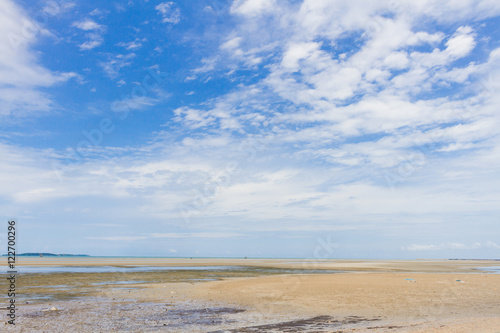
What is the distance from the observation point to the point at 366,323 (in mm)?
14742

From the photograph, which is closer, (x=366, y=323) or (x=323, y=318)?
(x=366, y=323)

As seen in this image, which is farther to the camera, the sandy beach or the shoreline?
the shoreline

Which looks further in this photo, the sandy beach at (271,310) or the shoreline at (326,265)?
the shoreline at (326,265)

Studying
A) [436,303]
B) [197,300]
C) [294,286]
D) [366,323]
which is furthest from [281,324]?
[294,286]

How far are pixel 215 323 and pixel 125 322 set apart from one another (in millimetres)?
3969

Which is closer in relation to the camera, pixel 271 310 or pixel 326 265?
pixel 271 310

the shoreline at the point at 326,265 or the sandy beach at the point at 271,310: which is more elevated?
the sandy beach at the point at 271,310

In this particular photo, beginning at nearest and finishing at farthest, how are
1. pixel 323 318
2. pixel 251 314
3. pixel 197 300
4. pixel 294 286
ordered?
pixel 323 318
pixel 251 314
pixel 197 300
pixel 294 286

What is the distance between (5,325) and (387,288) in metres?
24.0

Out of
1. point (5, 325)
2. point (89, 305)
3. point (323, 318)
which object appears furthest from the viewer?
point (89, 305)

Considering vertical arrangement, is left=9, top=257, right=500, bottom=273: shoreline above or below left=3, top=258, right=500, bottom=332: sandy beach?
below

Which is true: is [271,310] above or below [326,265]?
above

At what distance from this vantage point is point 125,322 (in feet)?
50.3

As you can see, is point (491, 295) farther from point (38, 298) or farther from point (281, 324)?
point (38, 298)
